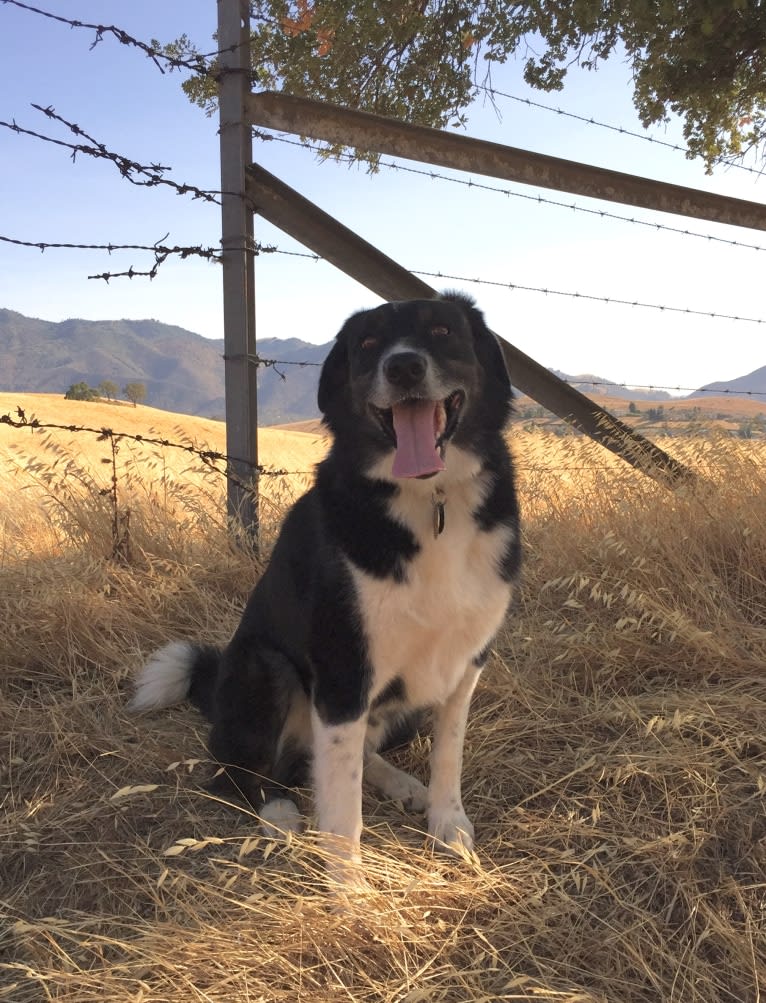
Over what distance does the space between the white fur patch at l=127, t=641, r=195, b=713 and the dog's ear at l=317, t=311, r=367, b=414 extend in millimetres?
1107

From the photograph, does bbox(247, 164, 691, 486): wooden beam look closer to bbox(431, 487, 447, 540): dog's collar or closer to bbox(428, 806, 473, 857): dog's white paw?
bbox(431, 487, 447, 540): dog's collar

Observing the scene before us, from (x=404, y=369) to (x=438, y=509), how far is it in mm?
406

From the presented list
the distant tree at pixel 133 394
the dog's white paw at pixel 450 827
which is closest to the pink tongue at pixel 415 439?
the dog's white paw at pixel 450 827

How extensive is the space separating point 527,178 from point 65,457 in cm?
284

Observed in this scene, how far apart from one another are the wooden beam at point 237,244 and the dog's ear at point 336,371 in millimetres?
1586

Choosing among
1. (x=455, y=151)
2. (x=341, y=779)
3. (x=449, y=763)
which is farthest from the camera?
(x=455, y=151)

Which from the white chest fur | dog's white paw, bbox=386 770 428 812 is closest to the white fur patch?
dog's white paw, bbox=386 770 428 812

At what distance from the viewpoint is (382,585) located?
7.06ft

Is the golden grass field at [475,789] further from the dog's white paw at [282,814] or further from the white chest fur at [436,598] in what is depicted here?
the white chest fur at [436,598]

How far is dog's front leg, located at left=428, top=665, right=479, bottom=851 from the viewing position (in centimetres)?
235

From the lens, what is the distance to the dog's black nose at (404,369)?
218cm

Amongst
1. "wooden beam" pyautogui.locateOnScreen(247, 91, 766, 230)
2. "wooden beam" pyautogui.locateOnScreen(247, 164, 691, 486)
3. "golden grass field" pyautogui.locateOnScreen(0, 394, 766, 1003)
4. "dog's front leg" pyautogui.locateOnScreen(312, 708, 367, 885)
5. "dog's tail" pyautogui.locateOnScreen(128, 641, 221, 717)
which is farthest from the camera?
"wooden beam" pyautogui.locateOnScreen(247, 164, 691, 486)

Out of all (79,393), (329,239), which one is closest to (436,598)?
(329,239)

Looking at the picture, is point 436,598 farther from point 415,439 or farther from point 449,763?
point 449,763
